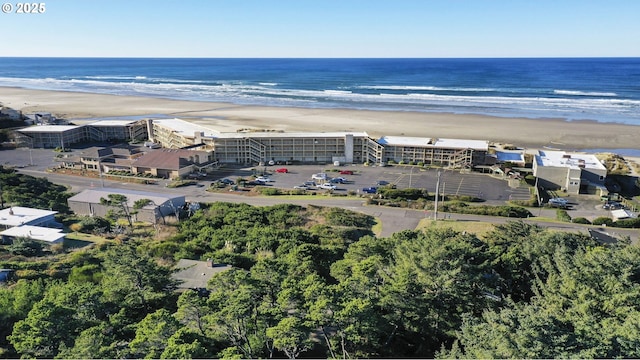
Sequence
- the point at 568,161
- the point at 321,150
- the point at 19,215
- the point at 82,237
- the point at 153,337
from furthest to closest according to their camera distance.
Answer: the point at 321,150, the point at 568,161, the point at 19,215, the point at 82,237, the point at 153,337

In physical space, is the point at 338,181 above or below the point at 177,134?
below

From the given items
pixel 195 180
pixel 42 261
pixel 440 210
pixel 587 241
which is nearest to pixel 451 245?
pixel 587 241

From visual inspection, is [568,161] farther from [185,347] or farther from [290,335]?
[185,347]

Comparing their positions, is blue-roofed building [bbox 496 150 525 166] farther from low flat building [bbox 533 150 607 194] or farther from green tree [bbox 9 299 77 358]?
green tree [bbox 9 299 77 358]

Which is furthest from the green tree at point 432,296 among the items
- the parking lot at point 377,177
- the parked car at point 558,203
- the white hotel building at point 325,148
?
the white hotel building at point 325,148

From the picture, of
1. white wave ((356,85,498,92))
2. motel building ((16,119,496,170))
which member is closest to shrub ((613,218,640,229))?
motel building ((16,119,496,170))

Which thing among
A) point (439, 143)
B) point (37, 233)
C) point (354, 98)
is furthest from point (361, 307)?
point (354, 98)

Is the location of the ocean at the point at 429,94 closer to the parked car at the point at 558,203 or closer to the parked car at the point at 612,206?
the parked car at the point at 612,206
